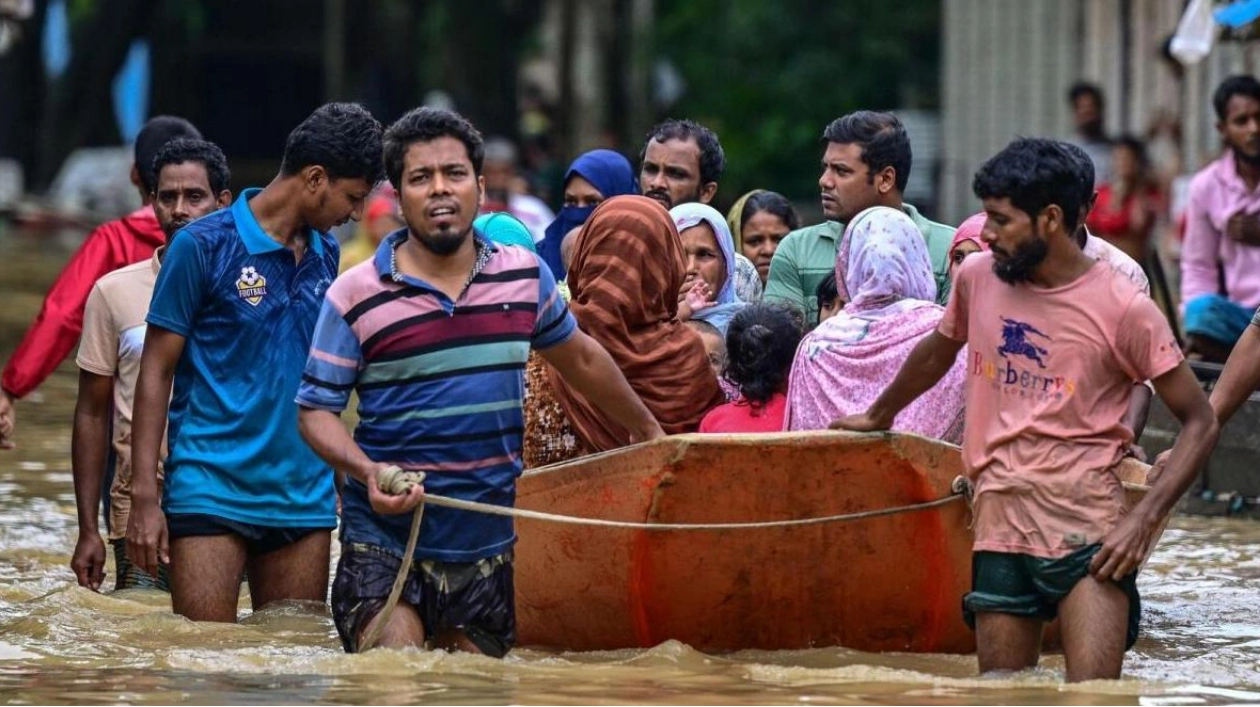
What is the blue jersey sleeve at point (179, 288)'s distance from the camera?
667 centimetres

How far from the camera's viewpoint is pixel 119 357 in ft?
25.4

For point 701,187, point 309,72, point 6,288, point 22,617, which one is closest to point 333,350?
point 22,617

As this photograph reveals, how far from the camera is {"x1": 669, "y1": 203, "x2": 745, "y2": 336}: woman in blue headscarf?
8.14m

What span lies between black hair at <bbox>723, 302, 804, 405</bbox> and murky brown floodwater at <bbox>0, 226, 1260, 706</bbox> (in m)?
0.82

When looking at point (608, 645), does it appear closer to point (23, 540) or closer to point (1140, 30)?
point (23, 540)

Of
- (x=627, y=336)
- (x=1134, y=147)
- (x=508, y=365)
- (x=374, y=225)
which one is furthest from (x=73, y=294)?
(x=1134, y=147)

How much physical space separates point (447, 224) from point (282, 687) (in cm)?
138

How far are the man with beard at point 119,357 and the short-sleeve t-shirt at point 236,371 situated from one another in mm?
Result: 659

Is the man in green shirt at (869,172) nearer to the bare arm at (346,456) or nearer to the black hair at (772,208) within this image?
the black hair at (772,208)

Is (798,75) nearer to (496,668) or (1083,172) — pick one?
(496,668)

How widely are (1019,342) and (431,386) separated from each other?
1.45 meters

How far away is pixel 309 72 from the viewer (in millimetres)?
44062

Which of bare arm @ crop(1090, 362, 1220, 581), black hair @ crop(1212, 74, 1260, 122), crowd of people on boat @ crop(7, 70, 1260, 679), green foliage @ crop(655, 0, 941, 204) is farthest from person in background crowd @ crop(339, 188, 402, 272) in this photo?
green foliage @ crop(655, 0, 941, 204)

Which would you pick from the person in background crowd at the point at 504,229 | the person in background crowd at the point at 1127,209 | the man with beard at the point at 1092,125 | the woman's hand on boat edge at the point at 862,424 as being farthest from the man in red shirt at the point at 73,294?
the man with beard at the point at 1092,125
